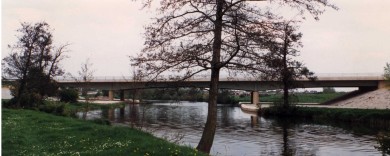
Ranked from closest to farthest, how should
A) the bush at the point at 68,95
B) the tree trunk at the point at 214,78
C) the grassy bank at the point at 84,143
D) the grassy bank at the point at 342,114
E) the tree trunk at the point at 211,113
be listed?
the grassy bank at the point at 84,143 < the tree trunk at the point at 214,78 < the tree trunk at the point at 211,113 < the grassy bank at the point at 342,114 < the bush at the point at 68,95

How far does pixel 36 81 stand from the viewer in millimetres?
48219

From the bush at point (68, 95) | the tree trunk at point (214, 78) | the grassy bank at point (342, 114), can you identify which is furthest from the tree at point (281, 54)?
the bush at point (68, 95)

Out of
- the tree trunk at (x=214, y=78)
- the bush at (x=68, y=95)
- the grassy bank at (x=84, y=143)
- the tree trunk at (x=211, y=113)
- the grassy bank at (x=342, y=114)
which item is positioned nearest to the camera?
the grassy bank at (x=84, y=143)

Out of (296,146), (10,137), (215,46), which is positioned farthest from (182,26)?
(296,146)

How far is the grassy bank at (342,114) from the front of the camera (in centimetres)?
4397

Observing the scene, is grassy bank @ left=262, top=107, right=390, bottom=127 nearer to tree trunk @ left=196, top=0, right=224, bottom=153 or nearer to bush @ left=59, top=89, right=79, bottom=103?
tree trunk @ left=196, top=0, right=224, bottom=153

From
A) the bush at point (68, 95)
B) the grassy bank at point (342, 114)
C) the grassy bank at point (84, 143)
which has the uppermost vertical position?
the bush at point (68, 95)

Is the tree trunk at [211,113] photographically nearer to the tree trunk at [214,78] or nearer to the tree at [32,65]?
the tree trunk at [214,78]

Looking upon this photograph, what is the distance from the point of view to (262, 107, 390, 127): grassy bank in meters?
44.0

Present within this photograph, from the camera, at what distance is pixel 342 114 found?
50.7 meters

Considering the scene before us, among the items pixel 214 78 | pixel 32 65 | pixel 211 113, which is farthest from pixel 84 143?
pixel 32 65

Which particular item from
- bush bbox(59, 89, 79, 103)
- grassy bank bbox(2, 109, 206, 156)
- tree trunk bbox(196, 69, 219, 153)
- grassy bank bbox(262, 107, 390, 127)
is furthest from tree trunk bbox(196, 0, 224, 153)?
bush bbox(59, 89, 79, 103)

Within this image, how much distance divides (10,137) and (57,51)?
126 feet

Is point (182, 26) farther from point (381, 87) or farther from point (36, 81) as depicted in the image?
point (381, 87)
